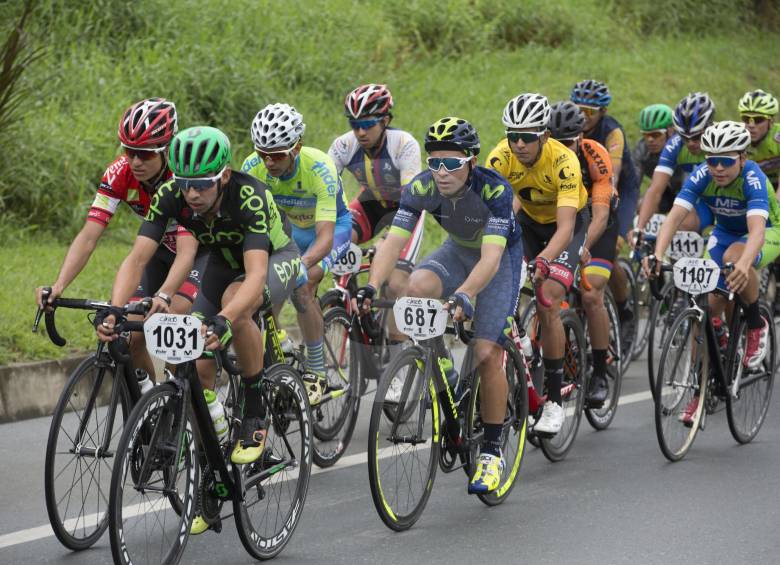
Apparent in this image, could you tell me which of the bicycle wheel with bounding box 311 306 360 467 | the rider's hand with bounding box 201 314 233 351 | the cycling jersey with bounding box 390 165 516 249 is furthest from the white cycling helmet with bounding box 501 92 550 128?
the rider's hand with bounding box 201 314 233 351

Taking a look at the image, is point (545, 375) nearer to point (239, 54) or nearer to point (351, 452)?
point (351, 452)

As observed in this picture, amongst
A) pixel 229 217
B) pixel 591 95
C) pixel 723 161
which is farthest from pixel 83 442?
pixel 591 95

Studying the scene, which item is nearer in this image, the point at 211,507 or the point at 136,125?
the point at 211,507

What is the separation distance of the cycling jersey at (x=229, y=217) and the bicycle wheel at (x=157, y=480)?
898mm

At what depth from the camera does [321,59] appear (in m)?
18.2

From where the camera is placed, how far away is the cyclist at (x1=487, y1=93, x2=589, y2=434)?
7.58 meters

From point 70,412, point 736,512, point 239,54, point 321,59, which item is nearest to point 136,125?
point 70,412

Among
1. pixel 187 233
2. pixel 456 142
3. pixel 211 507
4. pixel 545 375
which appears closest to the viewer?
pixel 211 507

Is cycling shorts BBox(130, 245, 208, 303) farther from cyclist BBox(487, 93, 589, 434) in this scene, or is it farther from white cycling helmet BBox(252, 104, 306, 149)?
cyclist BBox(487, 93, 589, 434)

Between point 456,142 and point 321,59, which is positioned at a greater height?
point 456,142

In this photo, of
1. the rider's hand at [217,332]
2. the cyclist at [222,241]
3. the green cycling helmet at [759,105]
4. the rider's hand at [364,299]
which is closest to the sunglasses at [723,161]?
the green cycling helmet at [759,105]

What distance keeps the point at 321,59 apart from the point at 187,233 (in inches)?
490

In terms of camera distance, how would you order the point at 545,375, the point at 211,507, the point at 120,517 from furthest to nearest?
the point at 545,375
the point at 211,507
the point at 120,517

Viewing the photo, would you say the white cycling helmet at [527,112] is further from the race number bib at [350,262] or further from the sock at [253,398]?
the sock at [253,398]
